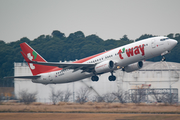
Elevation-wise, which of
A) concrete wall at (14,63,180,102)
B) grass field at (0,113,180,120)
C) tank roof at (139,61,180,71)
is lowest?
grass field at (0,113,180,120)

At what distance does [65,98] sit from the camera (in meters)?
70.2

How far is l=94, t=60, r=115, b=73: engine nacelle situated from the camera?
1895 inches

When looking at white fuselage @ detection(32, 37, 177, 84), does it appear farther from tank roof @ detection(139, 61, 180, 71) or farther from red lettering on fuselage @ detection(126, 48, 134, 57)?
tank roof @ detection(139, 61, 180, 71)

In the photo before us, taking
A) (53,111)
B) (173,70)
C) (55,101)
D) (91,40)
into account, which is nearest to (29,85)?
(55,101)

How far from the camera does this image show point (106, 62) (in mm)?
48438

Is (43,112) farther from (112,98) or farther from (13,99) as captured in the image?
(13,99)

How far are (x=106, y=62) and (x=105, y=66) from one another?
0.66 m

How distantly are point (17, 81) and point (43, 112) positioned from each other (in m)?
32.0

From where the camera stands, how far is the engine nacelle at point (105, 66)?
158ft

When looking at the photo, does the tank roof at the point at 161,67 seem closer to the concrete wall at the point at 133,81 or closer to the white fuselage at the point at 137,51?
the concrete wall at the point at 133,81

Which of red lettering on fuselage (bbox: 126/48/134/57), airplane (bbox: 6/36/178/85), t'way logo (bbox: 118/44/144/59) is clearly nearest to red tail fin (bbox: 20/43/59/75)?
airplane (bbox: 6/36/178/85)

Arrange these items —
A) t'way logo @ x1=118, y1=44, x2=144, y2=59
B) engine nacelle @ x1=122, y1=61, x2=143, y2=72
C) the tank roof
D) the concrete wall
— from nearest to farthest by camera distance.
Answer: t'way logo @ x1=118, y1=44, x2=144, y2=59 < engine nacelle @ x1=122, y1=61, x2=143, y2=72 < the concrete wall < the tank roof

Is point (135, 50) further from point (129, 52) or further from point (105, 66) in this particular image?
point (105, 66)

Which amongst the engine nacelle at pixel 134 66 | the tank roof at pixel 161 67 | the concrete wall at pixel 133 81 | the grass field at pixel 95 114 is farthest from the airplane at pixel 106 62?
the tank roof at pixel 161 67
